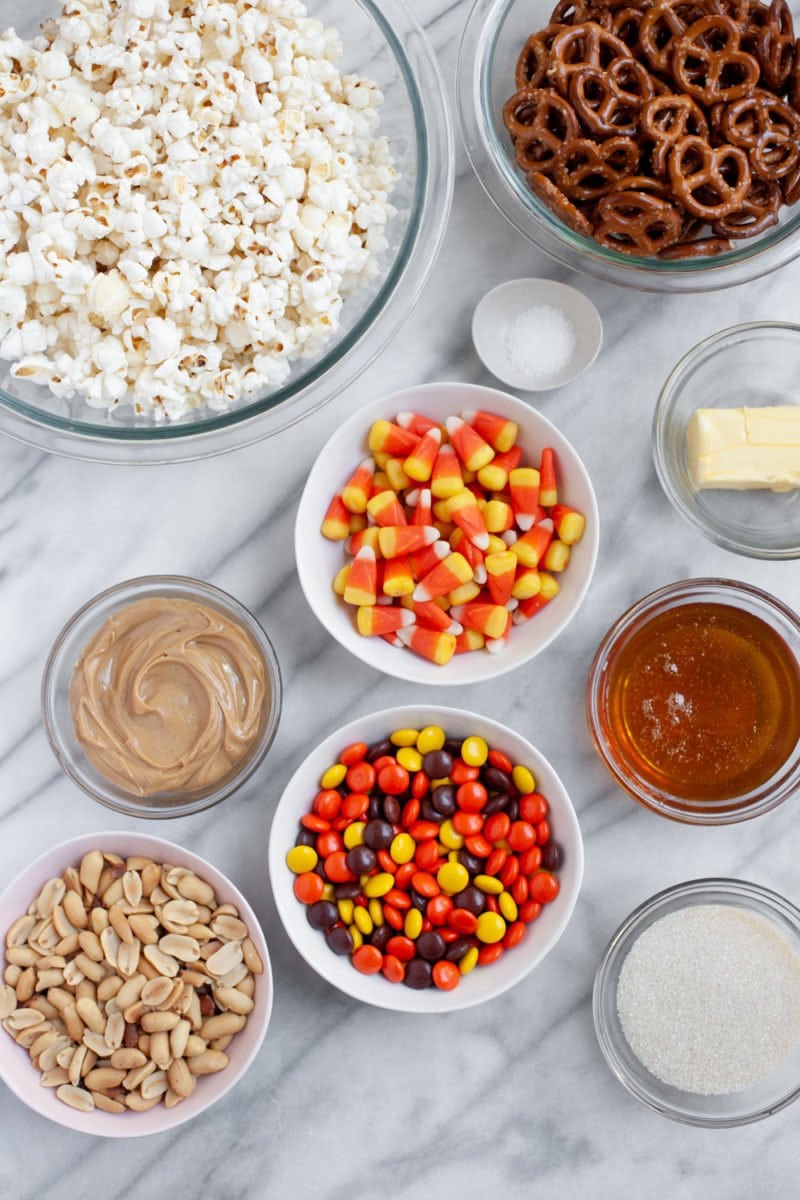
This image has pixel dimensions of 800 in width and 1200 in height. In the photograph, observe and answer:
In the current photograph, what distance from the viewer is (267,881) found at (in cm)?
239

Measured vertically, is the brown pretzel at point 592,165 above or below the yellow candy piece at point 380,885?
above

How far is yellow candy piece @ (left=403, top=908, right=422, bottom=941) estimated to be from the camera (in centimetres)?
224

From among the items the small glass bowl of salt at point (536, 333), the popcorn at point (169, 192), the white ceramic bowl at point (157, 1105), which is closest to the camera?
the popcorn at point (169, 192)

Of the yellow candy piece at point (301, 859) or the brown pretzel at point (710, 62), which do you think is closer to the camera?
the brown pretzel at point (710, 62)

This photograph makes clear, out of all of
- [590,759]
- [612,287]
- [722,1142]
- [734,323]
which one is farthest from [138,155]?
[722,1142]

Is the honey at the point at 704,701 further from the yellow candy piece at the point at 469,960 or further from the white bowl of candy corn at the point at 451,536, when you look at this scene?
the yellow candy piece at the point at 469,960

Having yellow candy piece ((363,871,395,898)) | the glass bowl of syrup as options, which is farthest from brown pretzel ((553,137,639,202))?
yellow candy piece ((363,871,395,898))

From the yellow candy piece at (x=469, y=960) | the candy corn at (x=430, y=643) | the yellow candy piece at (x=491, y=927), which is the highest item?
the candy corn at (x=430, y=643)

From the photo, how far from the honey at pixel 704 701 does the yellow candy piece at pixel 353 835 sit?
0.61 m

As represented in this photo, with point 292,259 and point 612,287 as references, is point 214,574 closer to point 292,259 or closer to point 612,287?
point 292,259

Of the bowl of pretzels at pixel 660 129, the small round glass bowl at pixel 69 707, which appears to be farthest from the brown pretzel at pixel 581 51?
the small round glass bowl at pixel 69 707

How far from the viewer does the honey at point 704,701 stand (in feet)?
7.61

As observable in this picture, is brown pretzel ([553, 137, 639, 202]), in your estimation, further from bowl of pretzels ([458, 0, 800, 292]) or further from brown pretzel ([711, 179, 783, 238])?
brown pretzel ([711, 179, 783, 238])

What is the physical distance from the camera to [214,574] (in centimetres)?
242
